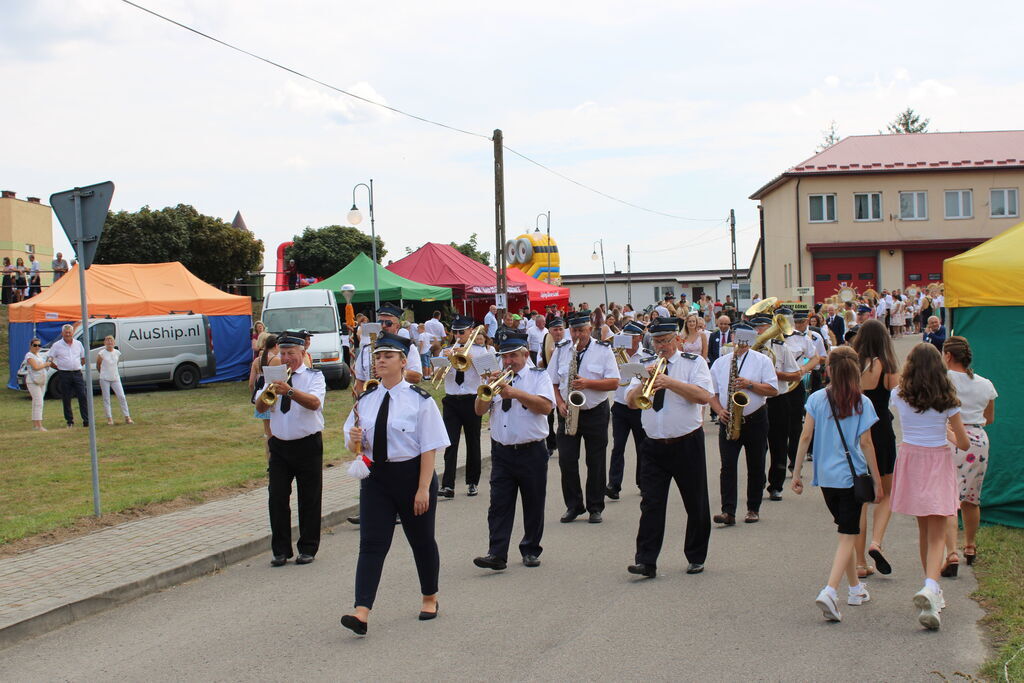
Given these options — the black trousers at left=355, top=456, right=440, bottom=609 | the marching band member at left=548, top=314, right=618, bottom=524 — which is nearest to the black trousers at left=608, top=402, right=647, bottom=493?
the marching band member at left=548, top=314, right=618, bottom=524

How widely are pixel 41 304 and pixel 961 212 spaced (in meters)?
44.0

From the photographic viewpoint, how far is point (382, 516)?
615cm

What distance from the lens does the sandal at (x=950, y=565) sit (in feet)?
22.8

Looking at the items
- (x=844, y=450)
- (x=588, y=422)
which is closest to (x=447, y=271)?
(x=588, y=422)

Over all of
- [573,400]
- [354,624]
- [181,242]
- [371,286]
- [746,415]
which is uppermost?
[181,242]

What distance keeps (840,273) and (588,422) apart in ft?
145

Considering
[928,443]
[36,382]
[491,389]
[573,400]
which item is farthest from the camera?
[36,382]

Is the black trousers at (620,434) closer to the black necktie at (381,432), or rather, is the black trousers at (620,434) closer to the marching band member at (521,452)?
the marching band member at (521,452)

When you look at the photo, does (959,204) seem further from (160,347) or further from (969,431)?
(969,431)

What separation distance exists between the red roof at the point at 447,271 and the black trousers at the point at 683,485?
30055mm

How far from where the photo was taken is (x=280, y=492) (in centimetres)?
802

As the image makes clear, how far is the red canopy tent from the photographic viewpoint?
42531 millimetres

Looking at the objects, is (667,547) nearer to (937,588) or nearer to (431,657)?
(937,588)

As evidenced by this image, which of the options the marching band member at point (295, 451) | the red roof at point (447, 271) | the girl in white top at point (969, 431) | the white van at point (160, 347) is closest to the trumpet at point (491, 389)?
the marching band member at point (295, 451)
